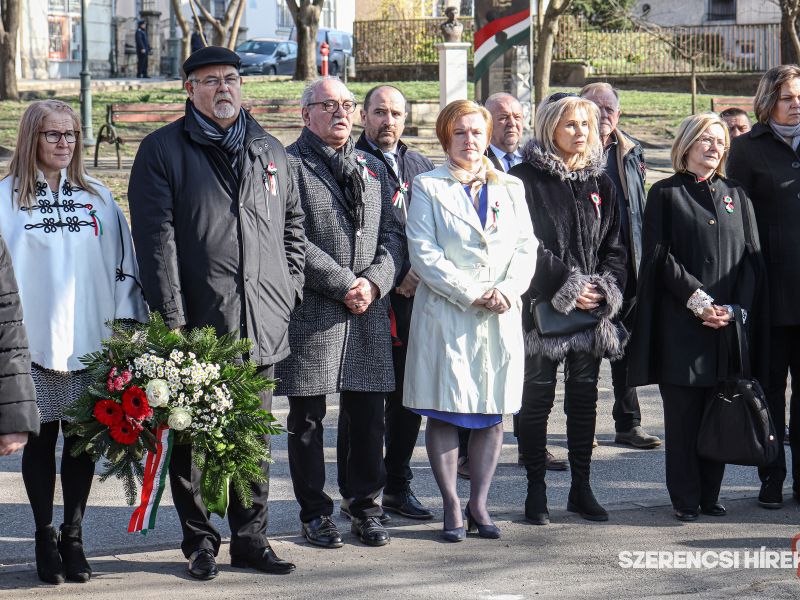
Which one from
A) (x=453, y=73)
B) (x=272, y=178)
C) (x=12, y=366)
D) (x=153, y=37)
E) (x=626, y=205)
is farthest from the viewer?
(x=153, y=37)

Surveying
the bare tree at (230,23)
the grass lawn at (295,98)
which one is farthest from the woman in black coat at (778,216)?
the bare tree at (230,23)

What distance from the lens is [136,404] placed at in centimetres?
488

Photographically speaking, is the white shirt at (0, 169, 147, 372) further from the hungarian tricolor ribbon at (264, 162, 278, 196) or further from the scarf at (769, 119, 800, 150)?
the scarf at (769, 119, 800, 150)

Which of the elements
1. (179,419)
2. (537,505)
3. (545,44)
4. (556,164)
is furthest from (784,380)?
(545,44)

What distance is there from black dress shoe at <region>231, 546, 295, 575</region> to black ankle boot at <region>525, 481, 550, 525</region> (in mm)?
1293

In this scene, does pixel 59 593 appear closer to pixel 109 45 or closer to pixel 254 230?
pixel 254 230

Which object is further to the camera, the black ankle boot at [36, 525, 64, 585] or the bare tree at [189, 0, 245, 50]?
the bare tree at [189, 0, 245, 50]

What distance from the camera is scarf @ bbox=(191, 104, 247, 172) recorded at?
5.27 meters

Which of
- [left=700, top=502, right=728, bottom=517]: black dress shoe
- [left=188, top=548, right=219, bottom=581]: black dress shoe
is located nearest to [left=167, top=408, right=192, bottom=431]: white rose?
[left=188, top=548, right=219, bottom=581]: black dress shoe

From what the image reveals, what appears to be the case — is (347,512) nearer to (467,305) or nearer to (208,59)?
(467,305)

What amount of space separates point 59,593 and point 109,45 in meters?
46.1

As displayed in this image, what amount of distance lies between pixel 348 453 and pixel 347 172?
1.36 metres

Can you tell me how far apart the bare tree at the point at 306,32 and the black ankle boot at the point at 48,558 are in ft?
98.3

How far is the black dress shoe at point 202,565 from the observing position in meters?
5.16
